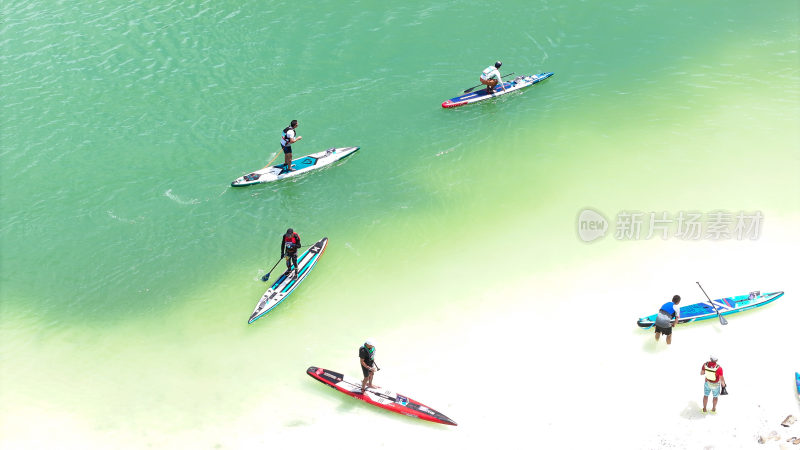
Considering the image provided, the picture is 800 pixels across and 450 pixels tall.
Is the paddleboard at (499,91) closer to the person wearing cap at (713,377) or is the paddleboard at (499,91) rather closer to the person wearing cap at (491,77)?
the person wearing cap at (491,77)

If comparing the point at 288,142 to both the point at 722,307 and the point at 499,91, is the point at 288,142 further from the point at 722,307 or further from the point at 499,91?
the point at 722,307

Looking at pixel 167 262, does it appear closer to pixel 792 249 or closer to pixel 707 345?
pixel 707 345

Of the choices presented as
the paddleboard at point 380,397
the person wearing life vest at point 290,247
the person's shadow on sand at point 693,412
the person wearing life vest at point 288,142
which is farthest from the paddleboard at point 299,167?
the person's shadow on sand at point 693,412

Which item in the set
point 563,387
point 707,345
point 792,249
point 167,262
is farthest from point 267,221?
point 792,249

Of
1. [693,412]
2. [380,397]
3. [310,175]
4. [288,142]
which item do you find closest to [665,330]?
[693,412]

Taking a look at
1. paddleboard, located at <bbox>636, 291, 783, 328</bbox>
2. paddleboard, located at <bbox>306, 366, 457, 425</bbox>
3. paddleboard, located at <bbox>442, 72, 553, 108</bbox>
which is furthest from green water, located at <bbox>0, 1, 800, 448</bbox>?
paddleboard, located at <bbox>636, 291, 783, 328</bbox>

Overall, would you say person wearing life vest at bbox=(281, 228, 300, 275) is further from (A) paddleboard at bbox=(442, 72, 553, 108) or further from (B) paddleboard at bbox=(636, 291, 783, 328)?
(A) paddleboard at bbox=(442, 72, 553, 108)
